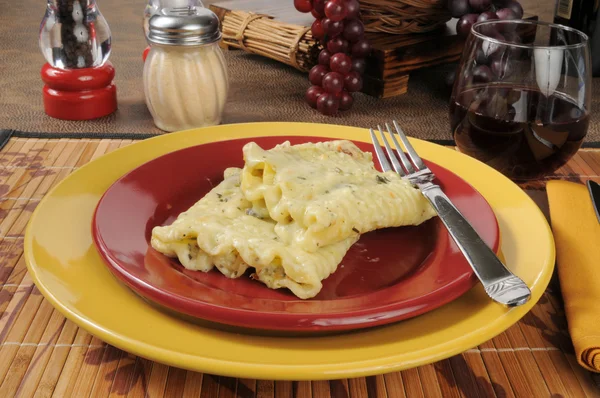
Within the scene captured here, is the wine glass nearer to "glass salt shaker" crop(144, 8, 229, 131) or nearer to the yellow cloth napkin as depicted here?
the yellow cloth napkin

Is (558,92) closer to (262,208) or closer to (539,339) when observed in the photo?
(539,339)

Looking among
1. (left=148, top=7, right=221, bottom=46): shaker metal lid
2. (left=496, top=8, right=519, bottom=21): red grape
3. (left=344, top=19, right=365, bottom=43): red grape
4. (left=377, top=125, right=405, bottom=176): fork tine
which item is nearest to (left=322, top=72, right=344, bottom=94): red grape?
(left=344, top=19, right=365, bottom=43): red grape

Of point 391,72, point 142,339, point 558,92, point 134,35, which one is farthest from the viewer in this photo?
point 134,35

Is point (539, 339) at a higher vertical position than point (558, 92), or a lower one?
lower

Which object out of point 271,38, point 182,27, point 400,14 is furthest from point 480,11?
point 182,27

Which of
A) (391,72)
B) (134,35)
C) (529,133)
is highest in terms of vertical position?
(529,133)

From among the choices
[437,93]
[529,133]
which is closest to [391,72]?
[437,93]

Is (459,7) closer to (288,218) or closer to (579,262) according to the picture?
(579,262)
